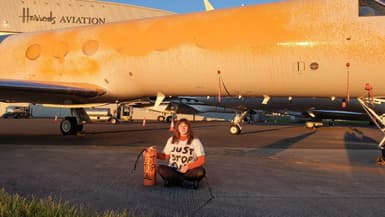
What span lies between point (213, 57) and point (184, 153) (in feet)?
18.4

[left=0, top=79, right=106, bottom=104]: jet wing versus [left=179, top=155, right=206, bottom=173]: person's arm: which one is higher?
[left=0, top=79, right=106, bottom=104]: jet wing

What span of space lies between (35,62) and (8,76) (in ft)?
5.38

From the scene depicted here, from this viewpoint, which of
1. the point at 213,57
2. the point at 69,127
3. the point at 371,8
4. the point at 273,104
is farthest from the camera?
the point at 273,104

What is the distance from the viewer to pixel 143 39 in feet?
43.9

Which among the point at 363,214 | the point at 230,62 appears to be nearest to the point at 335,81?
the point at 230,62

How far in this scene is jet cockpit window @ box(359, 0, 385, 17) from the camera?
1033 cm

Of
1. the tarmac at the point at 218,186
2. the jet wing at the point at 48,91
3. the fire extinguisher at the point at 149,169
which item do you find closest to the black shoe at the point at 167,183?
the tarmac at the point at 218,186

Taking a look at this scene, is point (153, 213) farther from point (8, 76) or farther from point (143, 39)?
point (8, 76)

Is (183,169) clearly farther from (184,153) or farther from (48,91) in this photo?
(48,91)

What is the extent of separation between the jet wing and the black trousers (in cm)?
807

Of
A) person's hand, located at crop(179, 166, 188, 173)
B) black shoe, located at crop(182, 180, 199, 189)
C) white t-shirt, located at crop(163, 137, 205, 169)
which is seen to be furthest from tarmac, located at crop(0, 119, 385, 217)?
white t-shirt, located at crop(163, 137, 205, 169)

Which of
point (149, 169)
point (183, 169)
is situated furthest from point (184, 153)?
point (149, 169)

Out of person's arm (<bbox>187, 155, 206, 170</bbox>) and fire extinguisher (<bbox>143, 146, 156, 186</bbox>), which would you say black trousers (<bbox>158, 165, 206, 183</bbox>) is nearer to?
person's arm (<bbox>187, 155, 206, 170</bbox>)

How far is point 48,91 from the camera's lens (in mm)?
13711
